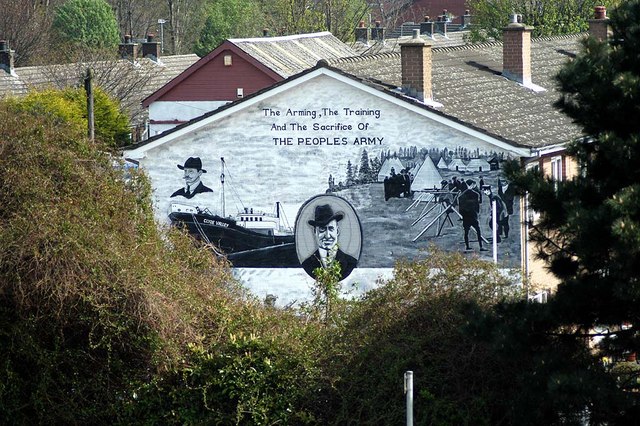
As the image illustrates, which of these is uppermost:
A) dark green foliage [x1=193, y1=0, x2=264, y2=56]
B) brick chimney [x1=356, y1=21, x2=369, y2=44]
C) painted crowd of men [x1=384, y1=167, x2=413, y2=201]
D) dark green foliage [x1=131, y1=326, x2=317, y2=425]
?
dark green foliage [x1=193, y1=0, x2=264, y2=56]

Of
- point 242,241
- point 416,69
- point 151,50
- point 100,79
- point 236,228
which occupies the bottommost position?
point 242,241

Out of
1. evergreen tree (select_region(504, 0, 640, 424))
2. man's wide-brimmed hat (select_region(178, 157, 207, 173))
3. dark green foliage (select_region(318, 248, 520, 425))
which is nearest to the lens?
evergreen tree (select_region(504, 0, 640, 424))

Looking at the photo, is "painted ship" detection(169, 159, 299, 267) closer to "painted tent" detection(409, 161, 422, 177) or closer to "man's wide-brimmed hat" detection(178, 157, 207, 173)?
"man's wide-brimmed hat" detection(178, 157, 207, 173)

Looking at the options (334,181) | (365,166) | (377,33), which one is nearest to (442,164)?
(365,166)

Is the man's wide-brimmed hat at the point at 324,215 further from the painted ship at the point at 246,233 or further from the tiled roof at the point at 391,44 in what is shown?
the tiled roof at the point at 391,44

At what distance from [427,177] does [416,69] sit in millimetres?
2602

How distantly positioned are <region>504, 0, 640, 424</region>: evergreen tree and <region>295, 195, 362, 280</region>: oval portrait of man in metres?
11.6

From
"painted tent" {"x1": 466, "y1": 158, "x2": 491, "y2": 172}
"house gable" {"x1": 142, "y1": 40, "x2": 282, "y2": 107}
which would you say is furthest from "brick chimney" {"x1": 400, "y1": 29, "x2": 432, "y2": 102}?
"house gable" {"x1": 142, "y1": 40, "x2": 282, "y2": 107}

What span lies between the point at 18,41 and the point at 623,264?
52235mm

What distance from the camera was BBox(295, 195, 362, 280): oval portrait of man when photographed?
82.3 feet

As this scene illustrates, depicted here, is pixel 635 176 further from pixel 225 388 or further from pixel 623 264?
pixel 225 388

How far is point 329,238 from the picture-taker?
82.6ft

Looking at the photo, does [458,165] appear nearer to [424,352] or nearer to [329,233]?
[329,233]

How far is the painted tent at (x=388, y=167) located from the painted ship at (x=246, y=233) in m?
2.24
